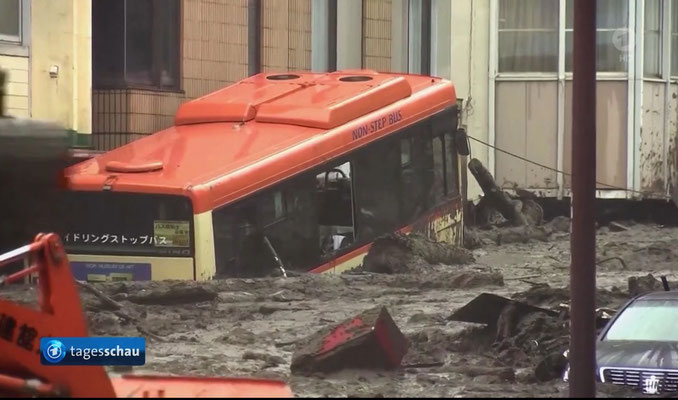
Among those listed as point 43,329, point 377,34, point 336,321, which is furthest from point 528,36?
point 43,329

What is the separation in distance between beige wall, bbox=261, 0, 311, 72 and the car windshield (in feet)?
43.6

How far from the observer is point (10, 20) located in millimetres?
20484

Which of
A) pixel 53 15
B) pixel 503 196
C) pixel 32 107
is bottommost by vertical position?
pixel 503 196

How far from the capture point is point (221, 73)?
25297mm

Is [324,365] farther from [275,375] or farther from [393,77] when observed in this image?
[393,77]

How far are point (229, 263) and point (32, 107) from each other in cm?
467

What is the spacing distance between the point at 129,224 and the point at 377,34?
1306 cm

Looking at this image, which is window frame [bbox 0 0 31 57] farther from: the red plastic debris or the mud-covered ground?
the red plastic debris

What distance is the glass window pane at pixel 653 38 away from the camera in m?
32.4

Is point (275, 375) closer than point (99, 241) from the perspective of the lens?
Yes

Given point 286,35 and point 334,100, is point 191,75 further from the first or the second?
point 334,100

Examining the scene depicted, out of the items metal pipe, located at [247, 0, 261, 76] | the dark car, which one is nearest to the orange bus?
metal pipe, located at [247, 0, 261, 76]

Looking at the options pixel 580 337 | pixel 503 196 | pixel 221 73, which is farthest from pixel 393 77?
pixel 580 337

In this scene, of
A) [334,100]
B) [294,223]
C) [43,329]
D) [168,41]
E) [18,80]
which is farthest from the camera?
[168,41]
